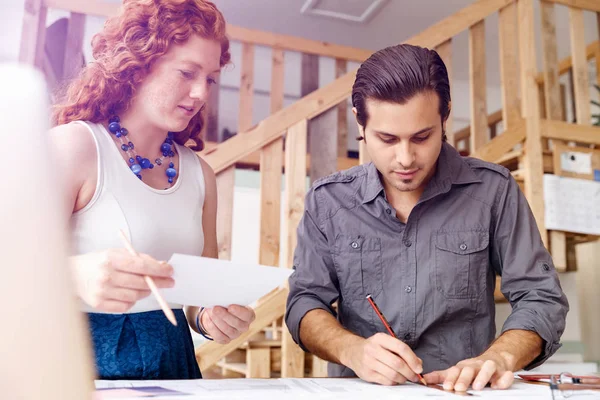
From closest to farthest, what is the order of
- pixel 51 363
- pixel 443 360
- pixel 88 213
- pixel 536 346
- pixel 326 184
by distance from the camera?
pixel 51 363, pixel 88 213, pixel 536 346, pixel 443 360, pixel 326 184

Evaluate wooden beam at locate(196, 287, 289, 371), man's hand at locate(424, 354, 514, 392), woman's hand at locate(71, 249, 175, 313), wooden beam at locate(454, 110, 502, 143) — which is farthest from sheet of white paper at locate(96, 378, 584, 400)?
wooden beam at locate(454, 110, 502, 143)

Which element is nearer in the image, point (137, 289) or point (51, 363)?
point (51, 363)

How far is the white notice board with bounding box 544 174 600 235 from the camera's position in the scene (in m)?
2.82

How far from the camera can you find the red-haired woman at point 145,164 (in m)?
1.01

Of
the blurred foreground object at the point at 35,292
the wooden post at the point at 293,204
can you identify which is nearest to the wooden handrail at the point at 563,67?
the wooden post at the point at 293,204

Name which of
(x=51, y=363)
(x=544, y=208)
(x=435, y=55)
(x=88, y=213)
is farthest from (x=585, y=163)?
(x=51, y=363)

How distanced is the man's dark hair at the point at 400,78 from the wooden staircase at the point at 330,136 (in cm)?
111

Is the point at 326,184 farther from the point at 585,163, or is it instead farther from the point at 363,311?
the point at 585,163

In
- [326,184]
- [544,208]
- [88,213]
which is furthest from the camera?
[544,208]

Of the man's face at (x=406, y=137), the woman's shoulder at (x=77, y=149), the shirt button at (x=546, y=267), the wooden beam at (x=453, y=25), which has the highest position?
the wooden beam at (x=453, y=25)

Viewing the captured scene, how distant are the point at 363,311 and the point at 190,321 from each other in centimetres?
41

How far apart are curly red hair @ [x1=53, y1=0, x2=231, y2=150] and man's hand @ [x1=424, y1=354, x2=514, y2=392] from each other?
2.59 ft

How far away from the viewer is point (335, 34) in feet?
16.4

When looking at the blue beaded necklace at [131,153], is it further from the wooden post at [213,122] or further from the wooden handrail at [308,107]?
the wooden post at [213,122]
